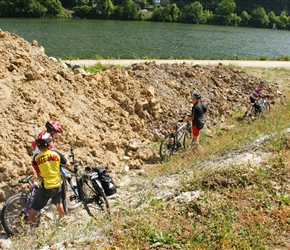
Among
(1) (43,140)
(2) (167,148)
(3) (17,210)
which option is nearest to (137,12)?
(2) (167,148)

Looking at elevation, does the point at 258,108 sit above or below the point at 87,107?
below

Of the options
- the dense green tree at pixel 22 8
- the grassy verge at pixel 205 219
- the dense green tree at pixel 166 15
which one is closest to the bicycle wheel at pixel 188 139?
the grassy verge at pixel 205 219

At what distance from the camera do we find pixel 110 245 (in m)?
4.43

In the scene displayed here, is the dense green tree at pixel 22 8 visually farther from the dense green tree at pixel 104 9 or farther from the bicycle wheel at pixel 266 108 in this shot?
the bicycle wheel at pixel 266 108

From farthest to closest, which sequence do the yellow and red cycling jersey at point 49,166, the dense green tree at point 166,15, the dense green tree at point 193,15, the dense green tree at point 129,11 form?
the dense green tree at point 193,15
the dense green tree at point 166,15
the dense green tree at point 129,11
the yellow and red cycling jersey at point 49,166

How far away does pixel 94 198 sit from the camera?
6.24m

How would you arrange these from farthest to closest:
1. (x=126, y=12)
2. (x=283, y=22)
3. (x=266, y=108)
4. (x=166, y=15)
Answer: (x=283, y=22)
(x=166, y=15)
(x=126, y=12)
(x=266, y=108)

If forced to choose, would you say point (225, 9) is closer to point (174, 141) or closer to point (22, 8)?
point (22, 8)

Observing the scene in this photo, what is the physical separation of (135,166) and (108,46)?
975 inches

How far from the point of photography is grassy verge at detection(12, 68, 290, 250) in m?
4.43

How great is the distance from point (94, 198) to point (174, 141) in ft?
11.2

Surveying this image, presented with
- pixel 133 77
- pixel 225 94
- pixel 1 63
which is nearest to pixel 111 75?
pixel 133 77

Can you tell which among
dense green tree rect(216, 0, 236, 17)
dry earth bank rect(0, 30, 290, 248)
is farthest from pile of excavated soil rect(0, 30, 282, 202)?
dense green tree rect(216, 0, 236, 17)

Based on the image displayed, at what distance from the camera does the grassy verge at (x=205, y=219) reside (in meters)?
4.43
